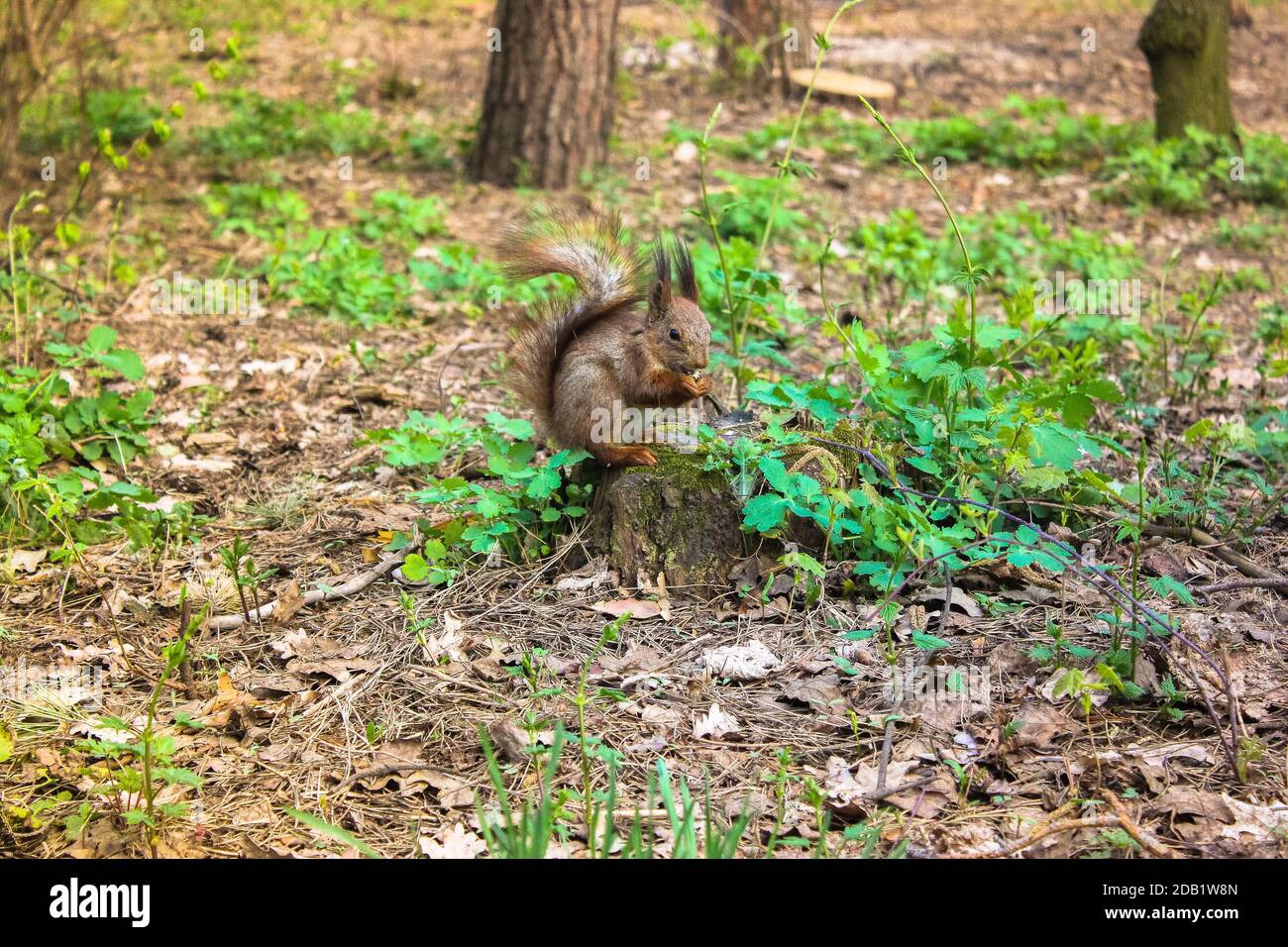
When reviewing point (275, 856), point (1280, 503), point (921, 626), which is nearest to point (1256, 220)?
point (1280, 503)

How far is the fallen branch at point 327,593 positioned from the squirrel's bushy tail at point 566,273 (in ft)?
2.15

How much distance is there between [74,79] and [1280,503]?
8.48 meters

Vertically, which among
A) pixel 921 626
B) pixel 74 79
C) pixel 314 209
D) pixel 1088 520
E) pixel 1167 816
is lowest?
pixel 1167 816

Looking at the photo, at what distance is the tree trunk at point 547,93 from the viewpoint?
672cm

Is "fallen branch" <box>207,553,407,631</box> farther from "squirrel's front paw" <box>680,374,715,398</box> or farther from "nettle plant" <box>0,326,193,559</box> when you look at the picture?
"squirrel's front paw" <box>680,374,715,398</box>

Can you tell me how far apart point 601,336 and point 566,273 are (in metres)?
0.22

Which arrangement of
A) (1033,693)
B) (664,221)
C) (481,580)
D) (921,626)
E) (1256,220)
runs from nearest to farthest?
(1033,693), (921,626), (481,580), (664,221), (1256,220)

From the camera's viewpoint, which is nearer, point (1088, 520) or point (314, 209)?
point (1088, 520)

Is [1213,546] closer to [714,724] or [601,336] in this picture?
[714,724]

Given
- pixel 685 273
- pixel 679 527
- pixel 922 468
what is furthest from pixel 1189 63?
pixel 679 527

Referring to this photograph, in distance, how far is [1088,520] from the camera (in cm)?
352

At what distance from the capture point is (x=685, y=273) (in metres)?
3.56
